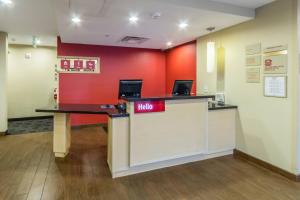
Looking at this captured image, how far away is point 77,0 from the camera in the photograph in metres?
2.82

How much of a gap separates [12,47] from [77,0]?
5.82m

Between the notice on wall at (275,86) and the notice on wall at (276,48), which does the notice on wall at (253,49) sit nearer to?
the notice on wall at (276,48)

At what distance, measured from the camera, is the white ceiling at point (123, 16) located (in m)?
3.05

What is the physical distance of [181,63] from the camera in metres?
6.09

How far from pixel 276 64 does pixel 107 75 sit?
449cm

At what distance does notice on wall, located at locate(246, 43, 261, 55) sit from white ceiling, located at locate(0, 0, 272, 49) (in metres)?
0.49

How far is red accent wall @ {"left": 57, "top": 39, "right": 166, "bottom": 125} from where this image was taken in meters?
5.97

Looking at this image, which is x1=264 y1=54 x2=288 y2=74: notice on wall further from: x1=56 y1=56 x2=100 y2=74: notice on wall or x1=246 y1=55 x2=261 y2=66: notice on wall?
x1=56 y1=56 x2=100 y2=74: notice on wall

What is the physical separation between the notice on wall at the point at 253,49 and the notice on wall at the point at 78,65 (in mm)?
4105

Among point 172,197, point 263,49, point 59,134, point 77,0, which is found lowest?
point 172,197

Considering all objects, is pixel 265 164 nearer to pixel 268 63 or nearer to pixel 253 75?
pixel 253 75

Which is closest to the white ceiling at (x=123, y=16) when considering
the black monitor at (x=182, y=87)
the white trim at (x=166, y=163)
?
the black monitor at (x=182, y=87)

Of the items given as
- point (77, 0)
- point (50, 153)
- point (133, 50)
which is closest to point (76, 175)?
point (50, 153)

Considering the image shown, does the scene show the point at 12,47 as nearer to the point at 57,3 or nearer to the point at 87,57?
the point at 87,57
